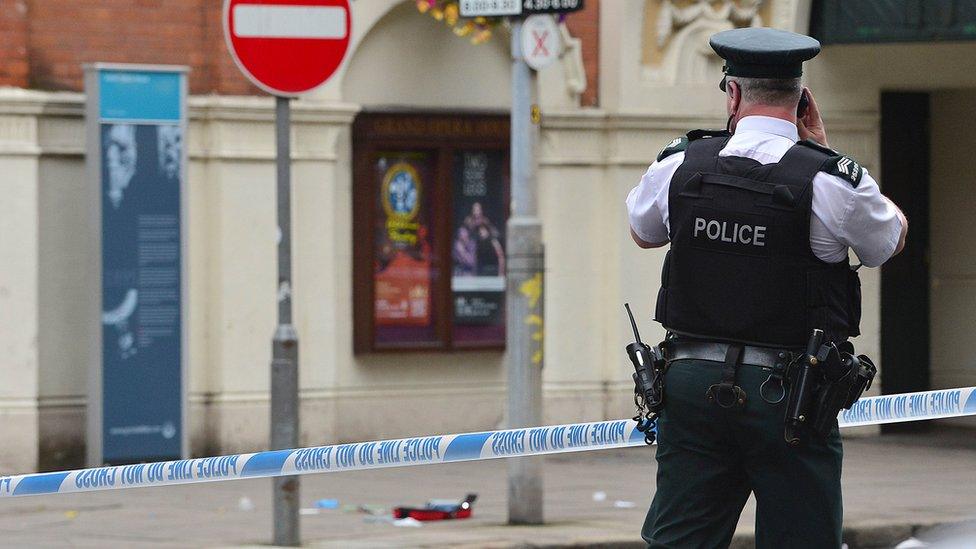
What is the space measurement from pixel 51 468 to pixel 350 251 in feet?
8.47

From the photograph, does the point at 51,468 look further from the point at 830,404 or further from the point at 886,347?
the point at 830,404

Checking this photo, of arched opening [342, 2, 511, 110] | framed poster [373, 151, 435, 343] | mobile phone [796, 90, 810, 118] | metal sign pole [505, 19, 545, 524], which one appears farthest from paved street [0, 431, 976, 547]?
mobile phone [796, 90, 810, 118]

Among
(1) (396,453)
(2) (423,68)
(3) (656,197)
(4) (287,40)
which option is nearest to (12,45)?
(2) (423,68)

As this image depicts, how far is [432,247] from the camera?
1273cm

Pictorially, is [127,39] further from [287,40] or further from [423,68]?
[287,40]

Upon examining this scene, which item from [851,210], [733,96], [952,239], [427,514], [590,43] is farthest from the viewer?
[952,239]

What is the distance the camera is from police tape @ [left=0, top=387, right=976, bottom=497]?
251 inches

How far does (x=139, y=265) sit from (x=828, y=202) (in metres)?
7.84

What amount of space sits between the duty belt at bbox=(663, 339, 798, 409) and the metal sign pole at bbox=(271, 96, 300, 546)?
13.8 feet

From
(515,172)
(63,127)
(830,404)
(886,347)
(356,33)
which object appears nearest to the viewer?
(830,404)

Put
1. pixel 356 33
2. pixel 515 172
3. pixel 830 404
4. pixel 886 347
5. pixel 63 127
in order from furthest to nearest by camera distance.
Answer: pixel 886 347 → pixel 356 33 → pixel 63 127 → pixel 515 172 → pixel 830 404

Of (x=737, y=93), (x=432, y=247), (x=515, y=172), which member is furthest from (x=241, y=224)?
(x=737, y=93)

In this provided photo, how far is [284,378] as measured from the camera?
322 inches

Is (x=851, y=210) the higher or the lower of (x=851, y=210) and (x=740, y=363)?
the higher
